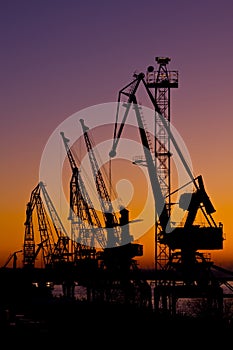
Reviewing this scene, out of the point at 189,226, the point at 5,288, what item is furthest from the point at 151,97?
the point at 5,288

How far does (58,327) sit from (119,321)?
7.25 meters

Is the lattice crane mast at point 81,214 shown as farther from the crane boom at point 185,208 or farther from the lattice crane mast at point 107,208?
the crane boom at point 185,208

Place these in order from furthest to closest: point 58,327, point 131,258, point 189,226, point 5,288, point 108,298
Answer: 1. point 5,288
2. point 108,298
3. point 131,258
4. point 189,226
5. point 58,327

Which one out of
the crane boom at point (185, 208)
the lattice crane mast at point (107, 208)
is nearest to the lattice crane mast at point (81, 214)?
the lattice crane mast at point (107, 208)

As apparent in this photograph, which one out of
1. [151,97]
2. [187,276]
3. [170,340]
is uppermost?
[151,97]

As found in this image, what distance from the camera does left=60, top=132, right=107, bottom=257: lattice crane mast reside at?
14562cm

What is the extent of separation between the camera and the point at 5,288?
152625 millimetres

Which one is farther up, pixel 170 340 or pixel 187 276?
pixel 187 276

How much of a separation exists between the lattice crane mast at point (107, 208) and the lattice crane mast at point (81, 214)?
313 inches

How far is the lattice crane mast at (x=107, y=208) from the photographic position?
12369cm

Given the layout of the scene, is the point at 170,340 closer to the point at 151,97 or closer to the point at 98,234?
the point at 151,97

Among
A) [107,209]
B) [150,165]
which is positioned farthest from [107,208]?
[150,165]

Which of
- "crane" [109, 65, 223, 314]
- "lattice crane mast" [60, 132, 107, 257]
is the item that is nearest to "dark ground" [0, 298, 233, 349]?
"crane" [109, 65, 223, 314]

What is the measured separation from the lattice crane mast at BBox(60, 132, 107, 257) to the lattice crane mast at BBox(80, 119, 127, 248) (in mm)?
7953
